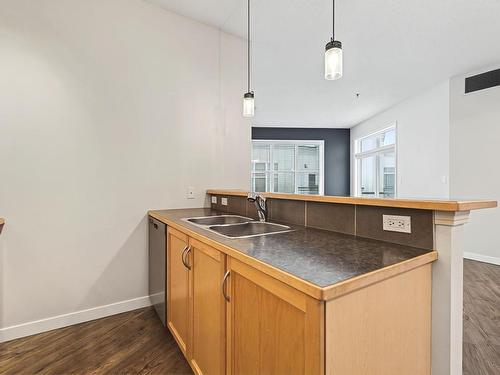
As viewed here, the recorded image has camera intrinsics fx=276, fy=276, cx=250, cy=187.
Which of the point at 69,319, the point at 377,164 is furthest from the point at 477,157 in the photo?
the point at 69,319

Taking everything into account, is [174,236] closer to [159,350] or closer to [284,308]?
[159,350]

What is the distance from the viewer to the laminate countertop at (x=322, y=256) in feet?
2.58

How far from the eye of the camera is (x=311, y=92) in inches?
200

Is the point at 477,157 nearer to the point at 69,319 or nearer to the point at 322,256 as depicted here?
the point at 322,256

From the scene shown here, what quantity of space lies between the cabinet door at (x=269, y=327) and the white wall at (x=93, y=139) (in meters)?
1.62

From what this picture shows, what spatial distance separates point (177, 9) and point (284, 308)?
2784 millimetres

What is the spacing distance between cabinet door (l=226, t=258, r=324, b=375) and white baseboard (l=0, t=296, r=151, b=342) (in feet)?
5.24

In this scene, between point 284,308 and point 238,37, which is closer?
point 284,308

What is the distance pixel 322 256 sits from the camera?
3.27ft

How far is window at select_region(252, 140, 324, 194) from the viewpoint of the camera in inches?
329

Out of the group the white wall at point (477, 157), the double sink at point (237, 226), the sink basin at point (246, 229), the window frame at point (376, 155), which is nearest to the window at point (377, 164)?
the window frame at point (376, 155)

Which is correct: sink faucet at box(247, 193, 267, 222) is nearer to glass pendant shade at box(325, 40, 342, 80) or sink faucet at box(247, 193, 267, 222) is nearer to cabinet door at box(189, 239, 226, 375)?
cabinet door at box(189, 239, 226, 375)

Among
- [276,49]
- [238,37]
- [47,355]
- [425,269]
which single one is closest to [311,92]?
[276,49]

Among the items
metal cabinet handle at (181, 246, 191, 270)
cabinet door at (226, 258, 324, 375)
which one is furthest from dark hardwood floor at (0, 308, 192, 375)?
cabinet door at (226, 258, 324, 375)
